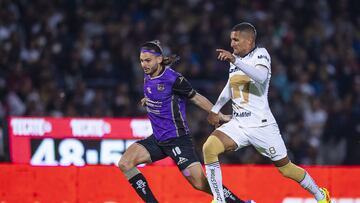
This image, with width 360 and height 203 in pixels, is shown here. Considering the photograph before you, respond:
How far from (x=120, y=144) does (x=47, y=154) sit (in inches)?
45.9

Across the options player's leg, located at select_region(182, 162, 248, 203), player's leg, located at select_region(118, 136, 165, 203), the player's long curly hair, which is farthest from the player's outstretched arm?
player's leg, located at select_region(118, 136, 165, 203)

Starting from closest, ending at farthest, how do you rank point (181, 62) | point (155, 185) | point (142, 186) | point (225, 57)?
point (225, 57)
point (142, 186)
point (155, 185)
point (181, 62)

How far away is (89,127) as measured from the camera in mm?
14547

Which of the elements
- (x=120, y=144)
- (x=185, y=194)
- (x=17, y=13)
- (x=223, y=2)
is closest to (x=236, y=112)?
(x=185, y=194)

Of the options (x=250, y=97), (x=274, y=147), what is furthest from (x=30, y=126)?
(x=274, y=147)

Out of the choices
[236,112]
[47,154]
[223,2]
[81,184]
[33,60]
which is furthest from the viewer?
[223,2]

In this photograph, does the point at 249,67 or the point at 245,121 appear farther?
the point at 245,121

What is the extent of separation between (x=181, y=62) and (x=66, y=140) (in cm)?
426

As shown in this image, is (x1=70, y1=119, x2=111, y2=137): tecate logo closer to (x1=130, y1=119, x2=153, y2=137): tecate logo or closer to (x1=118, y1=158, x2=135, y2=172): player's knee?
(x1=130, y1=119, x2=153, y2=137): tecate logo

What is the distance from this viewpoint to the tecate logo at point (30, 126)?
47.4 feet

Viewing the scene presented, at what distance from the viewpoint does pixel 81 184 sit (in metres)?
11.8

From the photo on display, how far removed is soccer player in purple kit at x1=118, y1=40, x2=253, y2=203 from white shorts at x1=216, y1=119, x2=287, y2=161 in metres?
0.34

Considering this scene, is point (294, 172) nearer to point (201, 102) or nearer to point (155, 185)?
point (201, 102)

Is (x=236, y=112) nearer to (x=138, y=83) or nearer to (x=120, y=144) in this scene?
(x=120, y=144)
